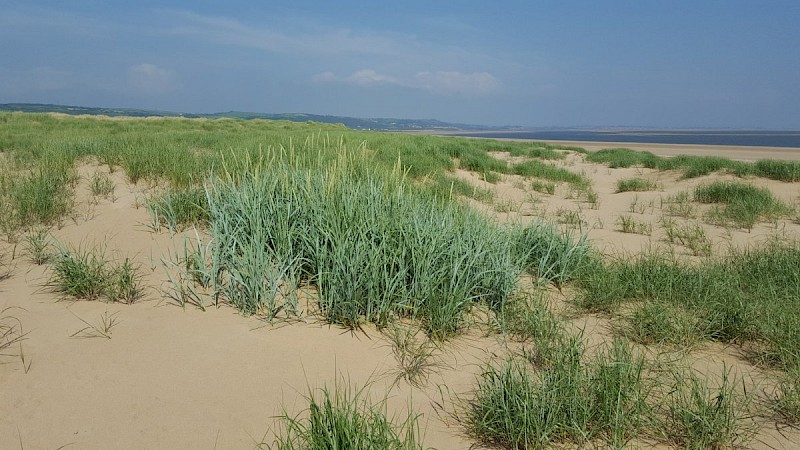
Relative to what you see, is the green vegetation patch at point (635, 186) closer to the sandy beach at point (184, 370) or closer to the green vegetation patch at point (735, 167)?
the green vegetation patch at point (735, 167)

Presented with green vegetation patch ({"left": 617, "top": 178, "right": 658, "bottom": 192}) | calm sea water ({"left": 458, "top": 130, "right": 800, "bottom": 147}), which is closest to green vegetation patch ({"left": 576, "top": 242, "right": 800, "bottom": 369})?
green vegetation patch ({"left": 617, "top": 178, "right": 658, "bottom": 192})

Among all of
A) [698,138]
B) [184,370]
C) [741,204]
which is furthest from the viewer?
[698,138]

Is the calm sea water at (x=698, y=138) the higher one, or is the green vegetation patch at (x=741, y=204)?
the calm sea water at (x=698, y=138)

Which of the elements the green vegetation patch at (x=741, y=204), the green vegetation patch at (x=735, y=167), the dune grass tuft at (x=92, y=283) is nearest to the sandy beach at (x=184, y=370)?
the dune grass tuft at (x=92, y=283)

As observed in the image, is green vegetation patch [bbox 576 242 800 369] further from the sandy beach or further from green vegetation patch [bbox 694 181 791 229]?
green vegetation patch [bbox 694 181 791 229]

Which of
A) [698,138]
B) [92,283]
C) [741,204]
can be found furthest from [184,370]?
[698,138]

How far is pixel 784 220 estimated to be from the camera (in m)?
5.87

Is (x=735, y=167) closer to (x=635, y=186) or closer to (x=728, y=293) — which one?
(x=635, y=186)

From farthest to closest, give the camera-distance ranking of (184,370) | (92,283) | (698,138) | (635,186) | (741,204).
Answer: (698,138) → (635,186) → (741,204) → (92,283) → (184,370)

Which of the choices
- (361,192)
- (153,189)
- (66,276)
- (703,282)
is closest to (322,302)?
(361,192)

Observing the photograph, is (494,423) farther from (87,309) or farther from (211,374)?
(87,309)

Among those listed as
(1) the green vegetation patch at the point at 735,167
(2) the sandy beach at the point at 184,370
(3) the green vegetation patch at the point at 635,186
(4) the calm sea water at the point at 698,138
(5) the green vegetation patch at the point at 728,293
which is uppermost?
(4) the calm sea water at the point at 698,138

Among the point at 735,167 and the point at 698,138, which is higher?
the point at 698,138

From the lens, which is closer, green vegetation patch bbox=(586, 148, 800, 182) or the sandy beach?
the sandy beach
